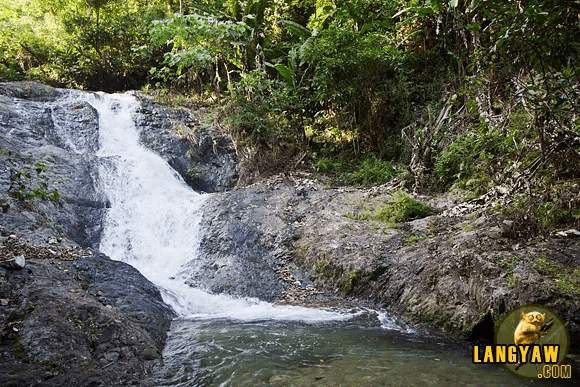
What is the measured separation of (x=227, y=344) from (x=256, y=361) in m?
0.65

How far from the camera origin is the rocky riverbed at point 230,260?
3.41 metres

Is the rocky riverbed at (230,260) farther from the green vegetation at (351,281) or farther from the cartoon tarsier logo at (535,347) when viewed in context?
the cartoon tarsier logo at (535,347)

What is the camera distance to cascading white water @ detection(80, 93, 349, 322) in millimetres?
5742

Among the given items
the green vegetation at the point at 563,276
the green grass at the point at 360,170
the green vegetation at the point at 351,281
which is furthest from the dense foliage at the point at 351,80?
the green vegetation at the point at 351,281

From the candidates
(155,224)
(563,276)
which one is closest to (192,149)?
(155,224)

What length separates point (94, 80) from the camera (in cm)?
1459

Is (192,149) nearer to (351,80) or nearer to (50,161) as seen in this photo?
(50,161)

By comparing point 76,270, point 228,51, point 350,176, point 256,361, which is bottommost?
point 256,361

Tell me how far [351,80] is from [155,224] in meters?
6.47

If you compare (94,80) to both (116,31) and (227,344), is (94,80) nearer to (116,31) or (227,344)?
(116,31)

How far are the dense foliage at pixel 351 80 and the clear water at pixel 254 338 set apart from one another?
7.82 ft

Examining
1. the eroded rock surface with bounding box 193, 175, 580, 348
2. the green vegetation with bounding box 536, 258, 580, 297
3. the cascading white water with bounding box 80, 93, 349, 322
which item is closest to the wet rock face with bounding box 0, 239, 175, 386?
the cascading white water with bounding box 80, 93, 349, 322

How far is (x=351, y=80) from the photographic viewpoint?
10.2 m

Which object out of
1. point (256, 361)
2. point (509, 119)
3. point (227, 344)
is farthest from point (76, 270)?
point (509, 119)
